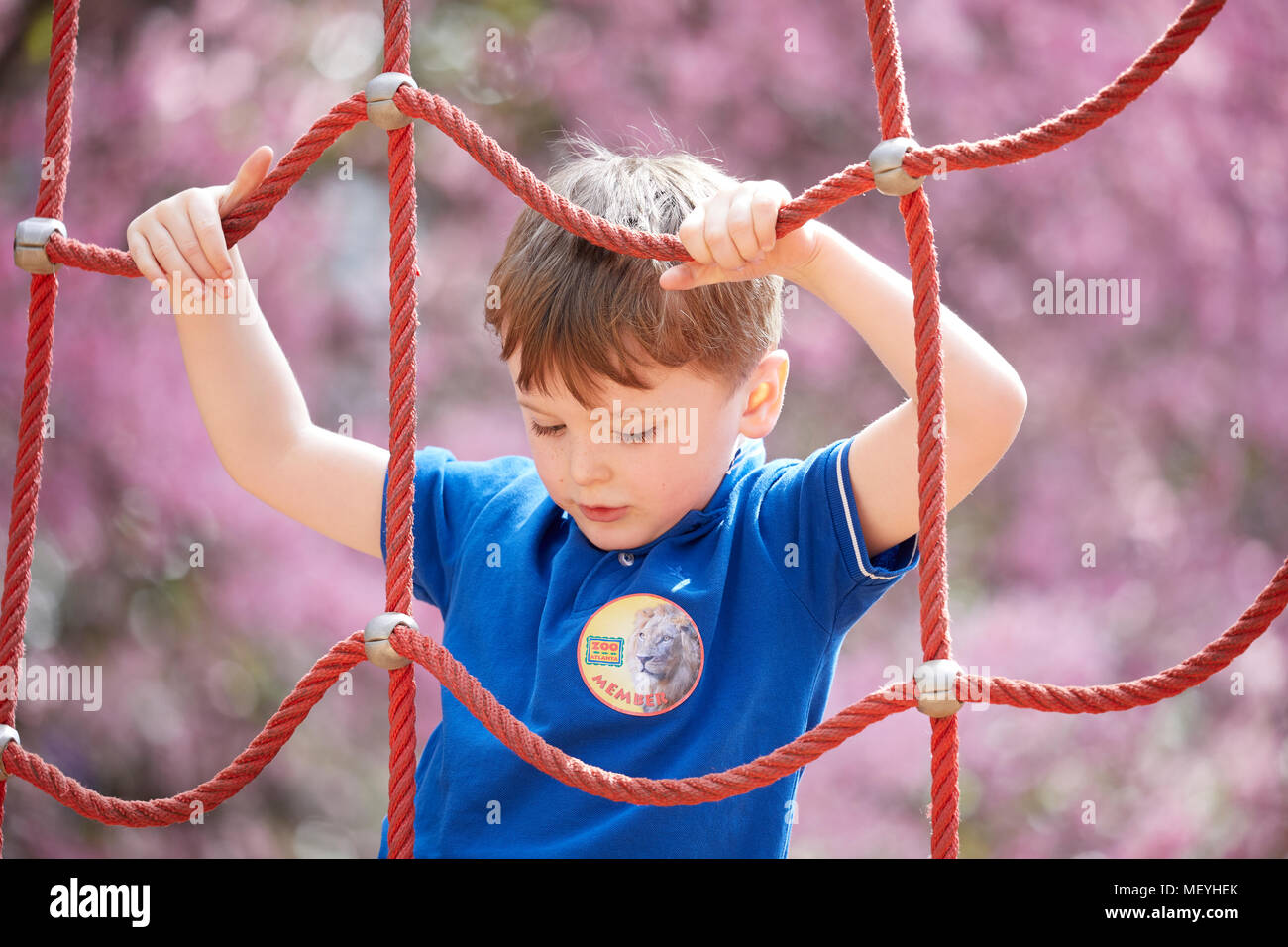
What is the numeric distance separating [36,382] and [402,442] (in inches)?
13.3

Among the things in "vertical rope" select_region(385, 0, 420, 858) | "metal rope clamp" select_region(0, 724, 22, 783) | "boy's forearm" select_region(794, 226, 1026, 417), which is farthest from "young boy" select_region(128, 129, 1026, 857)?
"metal rope clamp" select_region(0, 724, 22, 783)

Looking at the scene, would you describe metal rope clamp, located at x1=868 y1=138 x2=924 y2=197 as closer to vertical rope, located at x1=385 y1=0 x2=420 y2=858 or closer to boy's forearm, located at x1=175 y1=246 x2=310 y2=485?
vertical rope, located at x1=385 y1=0 x2=420 y2=858

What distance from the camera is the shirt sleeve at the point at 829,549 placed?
99 cm

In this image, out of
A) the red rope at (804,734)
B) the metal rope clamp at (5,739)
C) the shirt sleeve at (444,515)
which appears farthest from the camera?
the shirt sleeve at (444,515)

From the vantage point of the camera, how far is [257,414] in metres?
1.12

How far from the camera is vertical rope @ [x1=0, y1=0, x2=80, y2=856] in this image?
1048 mm

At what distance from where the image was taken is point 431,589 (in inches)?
46.3

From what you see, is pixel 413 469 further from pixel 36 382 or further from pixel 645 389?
pixel 36 382

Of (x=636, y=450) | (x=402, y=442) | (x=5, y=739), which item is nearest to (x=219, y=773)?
(x=5, y=739)

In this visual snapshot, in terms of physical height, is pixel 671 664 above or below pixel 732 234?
below

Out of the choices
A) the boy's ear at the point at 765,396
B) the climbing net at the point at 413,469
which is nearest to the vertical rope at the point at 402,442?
the climbing net at the point at 413,469

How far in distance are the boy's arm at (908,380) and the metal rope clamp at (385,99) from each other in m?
0.31

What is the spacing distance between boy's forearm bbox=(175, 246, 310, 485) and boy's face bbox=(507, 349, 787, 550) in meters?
0.22

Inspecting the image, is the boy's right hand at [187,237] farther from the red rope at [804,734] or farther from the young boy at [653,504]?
the red rope at [804,734]
